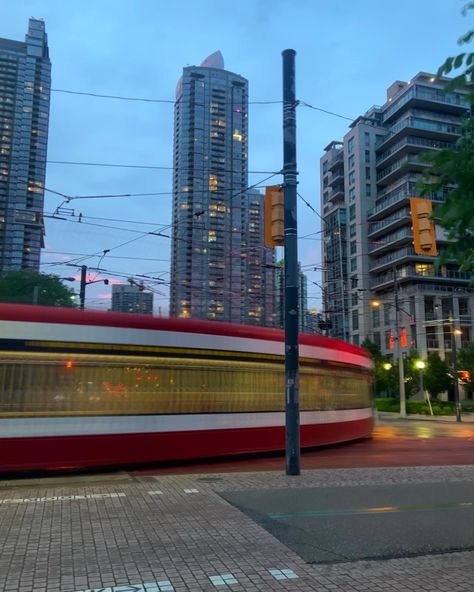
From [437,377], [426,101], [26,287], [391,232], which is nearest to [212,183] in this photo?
[26,287]

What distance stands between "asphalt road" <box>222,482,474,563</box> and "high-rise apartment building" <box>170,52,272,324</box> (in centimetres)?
1033

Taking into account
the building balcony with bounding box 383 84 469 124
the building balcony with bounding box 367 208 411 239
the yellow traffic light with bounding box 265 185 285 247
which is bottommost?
the yellow traffic light with bounding box 265 185 285 247

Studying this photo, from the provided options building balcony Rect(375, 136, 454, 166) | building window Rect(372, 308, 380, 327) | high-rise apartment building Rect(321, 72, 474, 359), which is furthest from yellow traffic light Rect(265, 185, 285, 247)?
building window Rect(372, 308, 380, 327)

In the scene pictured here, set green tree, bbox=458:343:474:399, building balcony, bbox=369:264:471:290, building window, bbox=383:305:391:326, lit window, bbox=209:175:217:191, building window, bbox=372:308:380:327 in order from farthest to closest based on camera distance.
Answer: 1. building window, bbox=372:308:380:327
2. building window, bbox=383:305:391:326
3. building balcony, bbox=369:264:471:290
4. green tree, bbox=458:343:474:399
5. lit window, bbox=209:175:217:191

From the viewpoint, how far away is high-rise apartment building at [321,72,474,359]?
65688 millimetres

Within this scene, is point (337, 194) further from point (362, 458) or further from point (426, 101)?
point (362, 458)

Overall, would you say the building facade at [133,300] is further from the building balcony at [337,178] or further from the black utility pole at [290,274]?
the building balcony at [337,178]

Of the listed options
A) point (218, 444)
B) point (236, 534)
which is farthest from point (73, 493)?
point (218, 444)

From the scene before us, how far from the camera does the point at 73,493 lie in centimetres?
840

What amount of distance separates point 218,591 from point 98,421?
6.55 m

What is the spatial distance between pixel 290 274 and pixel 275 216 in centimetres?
123

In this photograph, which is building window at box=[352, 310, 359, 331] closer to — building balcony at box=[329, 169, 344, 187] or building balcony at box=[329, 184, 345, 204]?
building balcony at box=[329, 184, 345, 204]

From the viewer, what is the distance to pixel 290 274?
1090 centimetres

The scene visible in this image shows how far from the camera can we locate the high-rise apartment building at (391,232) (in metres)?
65.7
